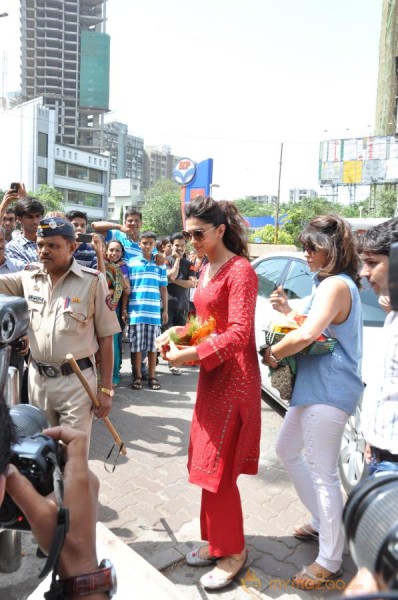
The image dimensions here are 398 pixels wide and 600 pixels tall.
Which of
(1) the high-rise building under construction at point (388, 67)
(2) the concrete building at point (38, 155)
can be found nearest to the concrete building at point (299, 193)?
(2) the concrete building at point (38, 155)

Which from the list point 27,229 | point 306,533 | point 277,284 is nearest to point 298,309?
point 306,533

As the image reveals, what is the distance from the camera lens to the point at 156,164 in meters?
143

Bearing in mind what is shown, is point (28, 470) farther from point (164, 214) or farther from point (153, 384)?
point (164, 214)

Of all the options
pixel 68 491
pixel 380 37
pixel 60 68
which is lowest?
pixel 68 491

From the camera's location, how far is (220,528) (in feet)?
8.55

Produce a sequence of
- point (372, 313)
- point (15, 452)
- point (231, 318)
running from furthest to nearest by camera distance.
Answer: point (372, 313) < point (231, 318) < point (15, 452)

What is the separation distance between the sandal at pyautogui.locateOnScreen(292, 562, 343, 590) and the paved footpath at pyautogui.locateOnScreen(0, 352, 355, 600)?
0.11 feet

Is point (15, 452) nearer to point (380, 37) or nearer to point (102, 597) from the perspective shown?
point (102, 597)

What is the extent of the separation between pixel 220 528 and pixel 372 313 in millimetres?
2099

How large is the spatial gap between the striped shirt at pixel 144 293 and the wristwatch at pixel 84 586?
15.8 feet

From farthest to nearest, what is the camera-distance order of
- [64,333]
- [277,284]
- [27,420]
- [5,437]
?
1. [277,284]
2. [64,333]
3. [27,420]
4. [5,437]

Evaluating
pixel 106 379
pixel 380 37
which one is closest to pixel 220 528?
pixel 106 379

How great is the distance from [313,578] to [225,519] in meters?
0.51

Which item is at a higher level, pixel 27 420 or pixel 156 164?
pixel 156 164
